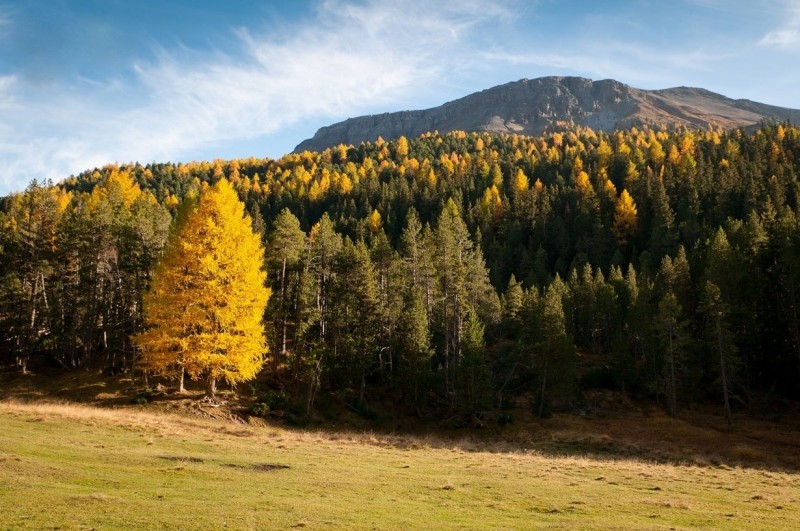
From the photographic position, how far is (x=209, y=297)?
30188 mm

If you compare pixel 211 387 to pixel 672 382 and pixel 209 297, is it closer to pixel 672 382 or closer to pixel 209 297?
pixel 209 297

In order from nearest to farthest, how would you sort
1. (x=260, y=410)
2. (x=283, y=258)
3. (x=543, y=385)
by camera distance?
(x=260, y=410) < (x=283, y=258) < (x=543, y=385)

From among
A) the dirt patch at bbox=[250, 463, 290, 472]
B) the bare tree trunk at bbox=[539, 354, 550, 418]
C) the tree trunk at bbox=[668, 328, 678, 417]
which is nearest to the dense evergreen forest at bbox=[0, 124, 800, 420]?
the bare tree trunk at bbox=[539, 354, 550, 418]

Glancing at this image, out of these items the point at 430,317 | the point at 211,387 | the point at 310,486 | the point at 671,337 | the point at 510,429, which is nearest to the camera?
the point at 310,486

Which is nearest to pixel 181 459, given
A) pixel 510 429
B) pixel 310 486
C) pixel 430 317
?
pixel 310 486

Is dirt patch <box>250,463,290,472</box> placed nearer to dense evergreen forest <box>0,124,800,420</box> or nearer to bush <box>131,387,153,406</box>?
bush <box>131,387,153,406</box>

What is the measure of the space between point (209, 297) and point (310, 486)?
1716 cm

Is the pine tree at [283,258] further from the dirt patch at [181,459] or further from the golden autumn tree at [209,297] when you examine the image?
the dirt patch at [181,459]

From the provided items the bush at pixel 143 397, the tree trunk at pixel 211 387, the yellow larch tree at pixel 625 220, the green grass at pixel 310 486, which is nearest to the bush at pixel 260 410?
the tree trunk at pixel 211 387

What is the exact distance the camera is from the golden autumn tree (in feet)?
98.9

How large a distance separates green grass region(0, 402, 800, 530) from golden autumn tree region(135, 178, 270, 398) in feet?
15.5

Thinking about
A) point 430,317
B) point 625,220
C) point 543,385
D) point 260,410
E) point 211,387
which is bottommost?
point 543,385

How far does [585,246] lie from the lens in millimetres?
111812

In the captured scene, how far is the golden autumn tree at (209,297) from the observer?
98.9 ft
